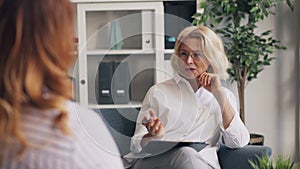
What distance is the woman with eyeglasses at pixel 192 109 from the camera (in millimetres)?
1779

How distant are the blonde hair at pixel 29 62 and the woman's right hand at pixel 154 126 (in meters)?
1.03

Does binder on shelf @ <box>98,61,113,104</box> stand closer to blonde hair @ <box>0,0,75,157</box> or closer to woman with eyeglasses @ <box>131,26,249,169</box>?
woman with eyeglasses @ <box>131,26,249,169</box>

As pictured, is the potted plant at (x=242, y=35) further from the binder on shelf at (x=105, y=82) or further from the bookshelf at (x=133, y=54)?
the binder on shelf at (x=105, y=82)

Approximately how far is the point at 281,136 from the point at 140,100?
57.9 inches

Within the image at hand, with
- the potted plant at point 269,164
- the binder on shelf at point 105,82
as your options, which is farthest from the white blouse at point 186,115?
the binder on shelf at point 105,82

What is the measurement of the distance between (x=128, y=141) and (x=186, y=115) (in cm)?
26

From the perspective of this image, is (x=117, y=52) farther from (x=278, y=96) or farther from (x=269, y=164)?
(x=278, y=96)

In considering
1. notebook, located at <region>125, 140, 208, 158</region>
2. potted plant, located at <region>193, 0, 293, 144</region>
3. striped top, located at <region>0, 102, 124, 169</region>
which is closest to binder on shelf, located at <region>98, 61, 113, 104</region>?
notebook, located at <region>125, 140, 208, 158</region>

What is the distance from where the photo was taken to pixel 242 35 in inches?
106

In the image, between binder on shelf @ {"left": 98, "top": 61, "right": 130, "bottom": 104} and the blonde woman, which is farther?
binder on shelf @ {"left": 98, "top": 61, "right": 130, "bottom": 104}

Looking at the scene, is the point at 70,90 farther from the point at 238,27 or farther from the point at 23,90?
the point at 238,27

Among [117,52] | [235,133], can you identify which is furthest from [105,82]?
[235,133]

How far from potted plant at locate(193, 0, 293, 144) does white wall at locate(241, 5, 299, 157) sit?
0.60 ft

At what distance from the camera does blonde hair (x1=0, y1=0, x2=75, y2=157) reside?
0.65 metres
